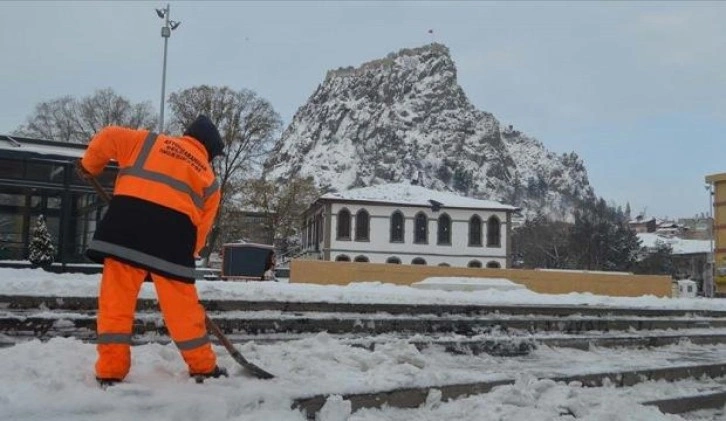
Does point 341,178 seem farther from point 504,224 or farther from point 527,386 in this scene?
point 527,386

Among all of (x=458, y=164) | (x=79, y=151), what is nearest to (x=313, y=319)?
(x=79, y=151)

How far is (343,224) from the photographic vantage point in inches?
2299

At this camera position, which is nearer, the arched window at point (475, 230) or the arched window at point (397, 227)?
the arched window at point (397, 227)

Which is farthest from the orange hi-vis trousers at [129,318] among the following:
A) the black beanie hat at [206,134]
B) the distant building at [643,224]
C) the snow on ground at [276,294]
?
the distant building at [643,224]

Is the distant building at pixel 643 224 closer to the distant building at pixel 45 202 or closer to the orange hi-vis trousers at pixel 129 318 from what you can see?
the distant building at pixel 45 202

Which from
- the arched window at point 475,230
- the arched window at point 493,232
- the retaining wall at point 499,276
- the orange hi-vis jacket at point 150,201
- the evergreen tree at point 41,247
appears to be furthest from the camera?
the arched window at point 493,232

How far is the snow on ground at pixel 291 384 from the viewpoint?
13.1 ft

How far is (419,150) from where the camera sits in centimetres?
18025

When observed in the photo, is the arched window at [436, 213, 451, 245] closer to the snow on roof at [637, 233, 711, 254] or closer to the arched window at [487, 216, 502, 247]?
the arched window at [487, 216, 502, 247]

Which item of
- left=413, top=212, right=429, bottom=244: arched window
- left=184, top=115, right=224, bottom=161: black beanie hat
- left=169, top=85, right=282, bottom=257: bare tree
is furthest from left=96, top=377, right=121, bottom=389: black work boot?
left=413, top=212, right=429, bottom=244: arched window

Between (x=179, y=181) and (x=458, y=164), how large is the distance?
176154 millimetres

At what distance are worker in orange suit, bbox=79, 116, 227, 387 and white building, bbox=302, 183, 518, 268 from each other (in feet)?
174

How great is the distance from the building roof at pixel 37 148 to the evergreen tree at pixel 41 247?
1710 mm

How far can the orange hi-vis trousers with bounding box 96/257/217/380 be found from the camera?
423 centimetres
